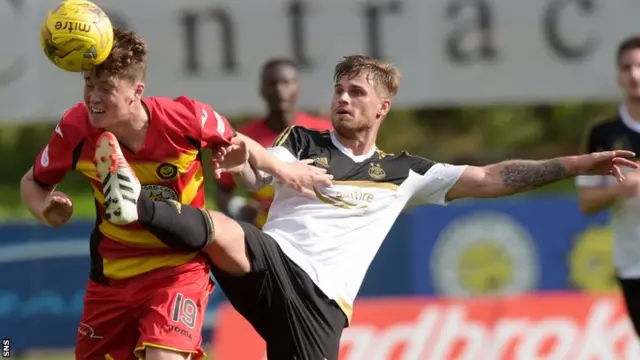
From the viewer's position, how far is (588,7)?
521 inches

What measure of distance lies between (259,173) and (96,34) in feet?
3.56

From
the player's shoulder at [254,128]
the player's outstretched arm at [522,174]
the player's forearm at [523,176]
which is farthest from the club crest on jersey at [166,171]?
the player's shoulder at [254,128]

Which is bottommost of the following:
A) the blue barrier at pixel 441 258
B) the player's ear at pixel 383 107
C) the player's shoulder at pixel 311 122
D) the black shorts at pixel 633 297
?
the blue barrier at pixel 441 258

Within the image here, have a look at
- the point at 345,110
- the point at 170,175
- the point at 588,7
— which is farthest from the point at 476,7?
the point at 170,175

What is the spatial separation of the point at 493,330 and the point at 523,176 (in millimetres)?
3561

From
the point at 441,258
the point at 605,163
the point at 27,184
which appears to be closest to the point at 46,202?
the point at 27,184

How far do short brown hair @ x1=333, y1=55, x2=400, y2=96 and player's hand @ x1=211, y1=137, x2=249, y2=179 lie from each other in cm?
87

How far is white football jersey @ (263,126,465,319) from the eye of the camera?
6.17m

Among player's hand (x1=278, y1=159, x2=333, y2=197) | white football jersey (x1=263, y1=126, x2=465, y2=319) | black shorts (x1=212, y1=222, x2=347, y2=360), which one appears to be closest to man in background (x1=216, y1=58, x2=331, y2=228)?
white football jersey (x1=263, y1=126, x2=465, y2=319)

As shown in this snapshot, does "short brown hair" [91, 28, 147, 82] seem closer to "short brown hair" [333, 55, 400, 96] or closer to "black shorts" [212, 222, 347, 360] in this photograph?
"black shorts" [212, 222, 347, 360]

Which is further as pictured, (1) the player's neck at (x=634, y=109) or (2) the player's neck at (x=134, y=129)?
(1) the player's neck at (x=634, y=109)

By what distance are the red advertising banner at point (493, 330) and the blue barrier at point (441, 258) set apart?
1.84m

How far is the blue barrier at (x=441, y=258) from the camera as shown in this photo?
1167 cm

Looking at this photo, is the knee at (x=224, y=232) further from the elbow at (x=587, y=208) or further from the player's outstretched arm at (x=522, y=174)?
the elbow at (x=587, y=208)
